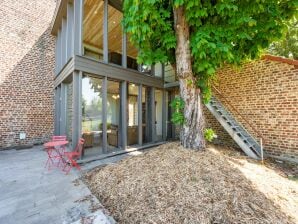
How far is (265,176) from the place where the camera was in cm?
373

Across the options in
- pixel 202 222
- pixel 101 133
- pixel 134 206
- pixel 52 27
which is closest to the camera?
pixel 202 222

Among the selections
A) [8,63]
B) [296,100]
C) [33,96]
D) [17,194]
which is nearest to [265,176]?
[296,100]

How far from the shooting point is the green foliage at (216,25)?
11.7 ft

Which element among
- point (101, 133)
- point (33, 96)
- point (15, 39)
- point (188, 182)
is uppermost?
point (15, 39)

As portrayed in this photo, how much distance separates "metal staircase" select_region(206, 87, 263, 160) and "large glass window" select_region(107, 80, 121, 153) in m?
3.49

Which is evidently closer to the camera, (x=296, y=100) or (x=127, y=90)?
(x=296, y=100)

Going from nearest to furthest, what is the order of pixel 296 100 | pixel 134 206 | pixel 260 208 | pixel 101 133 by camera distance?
pixel 260 208
pixel 134 206
pixel 296 100
pixel 101 133

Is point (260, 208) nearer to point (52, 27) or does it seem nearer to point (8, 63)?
point (8, 63)

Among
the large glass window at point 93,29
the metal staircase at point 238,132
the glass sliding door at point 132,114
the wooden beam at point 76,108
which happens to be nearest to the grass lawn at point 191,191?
the metal staircase at point 238,132

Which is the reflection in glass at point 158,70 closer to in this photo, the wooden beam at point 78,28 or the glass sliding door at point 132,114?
the glass sliding door at point 132,114

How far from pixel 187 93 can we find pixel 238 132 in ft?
8.37

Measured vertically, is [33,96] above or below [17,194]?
above

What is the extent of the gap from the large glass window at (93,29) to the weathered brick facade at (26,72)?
11.2ft

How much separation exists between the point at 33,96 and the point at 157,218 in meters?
7.79
